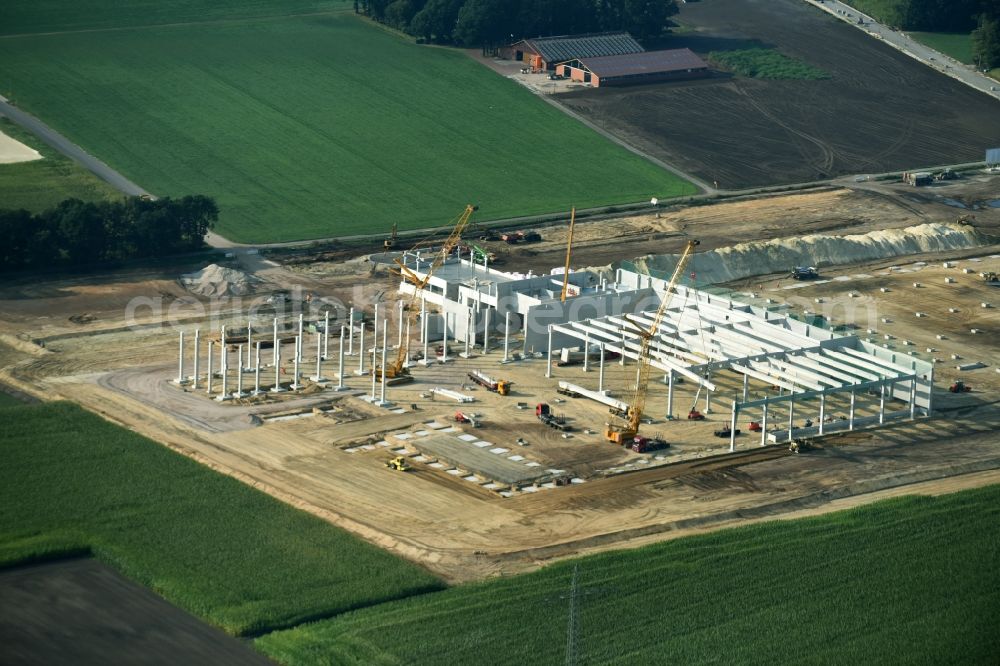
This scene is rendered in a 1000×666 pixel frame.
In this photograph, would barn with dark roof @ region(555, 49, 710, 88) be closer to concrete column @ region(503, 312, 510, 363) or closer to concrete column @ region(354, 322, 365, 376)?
concrete column @ region(503, 312, 510, 363)

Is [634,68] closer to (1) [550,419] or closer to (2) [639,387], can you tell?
(2) [639,387]

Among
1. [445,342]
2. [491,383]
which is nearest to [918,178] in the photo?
[445,342]

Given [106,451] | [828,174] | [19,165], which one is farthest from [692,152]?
[106,451]

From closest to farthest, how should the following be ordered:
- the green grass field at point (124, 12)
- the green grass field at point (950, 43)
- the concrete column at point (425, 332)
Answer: the concrete column at point (425, 332) → the green grass field at point (124, 12) → the green grass field at point (950, 43)

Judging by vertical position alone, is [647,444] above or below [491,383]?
above

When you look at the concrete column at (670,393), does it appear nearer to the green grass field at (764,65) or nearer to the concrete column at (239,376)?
the concrete column at (239,376)

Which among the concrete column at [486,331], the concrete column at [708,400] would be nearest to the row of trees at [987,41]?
the concrete column at [486,331]
